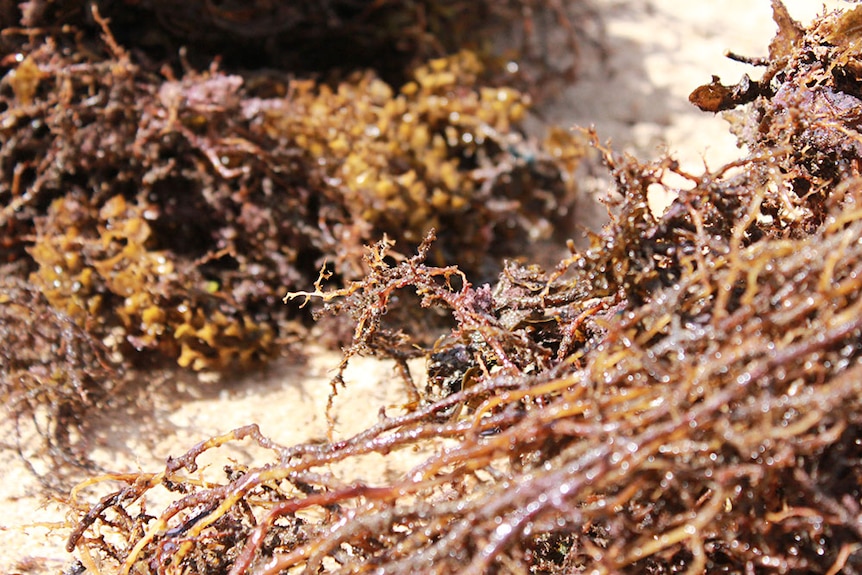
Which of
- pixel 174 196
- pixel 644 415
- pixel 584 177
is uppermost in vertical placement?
pixel 584 177

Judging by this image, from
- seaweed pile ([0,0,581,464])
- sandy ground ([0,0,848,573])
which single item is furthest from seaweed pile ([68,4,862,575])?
seaweed pile ([0,0,581,464])

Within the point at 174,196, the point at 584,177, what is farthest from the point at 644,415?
the point at 584,177

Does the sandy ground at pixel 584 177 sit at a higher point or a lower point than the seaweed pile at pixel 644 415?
higher

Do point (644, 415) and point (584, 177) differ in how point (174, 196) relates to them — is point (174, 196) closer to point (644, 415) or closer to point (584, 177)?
point (584, 177)

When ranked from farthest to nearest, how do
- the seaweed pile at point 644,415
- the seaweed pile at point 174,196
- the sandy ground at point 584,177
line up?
1. the seaweed pile at point 174,196
2. the sandy ground at point 584,177
3. the seaweed pile at point 644,415

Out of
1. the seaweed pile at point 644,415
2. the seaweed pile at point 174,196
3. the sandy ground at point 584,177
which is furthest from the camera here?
the seaweed pile at point 174,196

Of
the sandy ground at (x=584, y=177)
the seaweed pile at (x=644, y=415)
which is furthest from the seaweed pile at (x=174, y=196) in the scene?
the seaweed pile at (x=644, y=415)

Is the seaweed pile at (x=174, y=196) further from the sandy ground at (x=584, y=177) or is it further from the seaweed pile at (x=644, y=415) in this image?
the seaweed pile at (x=644, y=415)
